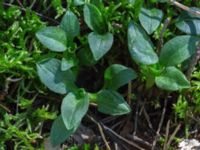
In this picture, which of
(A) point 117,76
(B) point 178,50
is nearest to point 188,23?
(B) point 178,50

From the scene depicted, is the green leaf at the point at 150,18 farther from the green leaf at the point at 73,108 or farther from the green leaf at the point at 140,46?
the green leaf at the point at 73,108

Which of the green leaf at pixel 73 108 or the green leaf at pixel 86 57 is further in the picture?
the green leaf at pixel 86 57

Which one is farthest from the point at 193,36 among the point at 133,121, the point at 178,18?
the point at 133,121

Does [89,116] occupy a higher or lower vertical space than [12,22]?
lower

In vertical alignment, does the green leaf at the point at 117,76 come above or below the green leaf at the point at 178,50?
below

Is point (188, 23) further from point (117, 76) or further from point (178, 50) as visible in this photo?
point (117, 76)

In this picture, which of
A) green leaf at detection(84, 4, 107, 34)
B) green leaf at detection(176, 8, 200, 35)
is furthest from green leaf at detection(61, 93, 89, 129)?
green leaf at detection(176, 8, 200, 35)

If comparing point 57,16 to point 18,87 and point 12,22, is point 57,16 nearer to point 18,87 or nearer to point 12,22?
point 12,22

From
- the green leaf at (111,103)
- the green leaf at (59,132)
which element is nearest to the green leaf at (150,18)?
the green leaf at (111,103)
